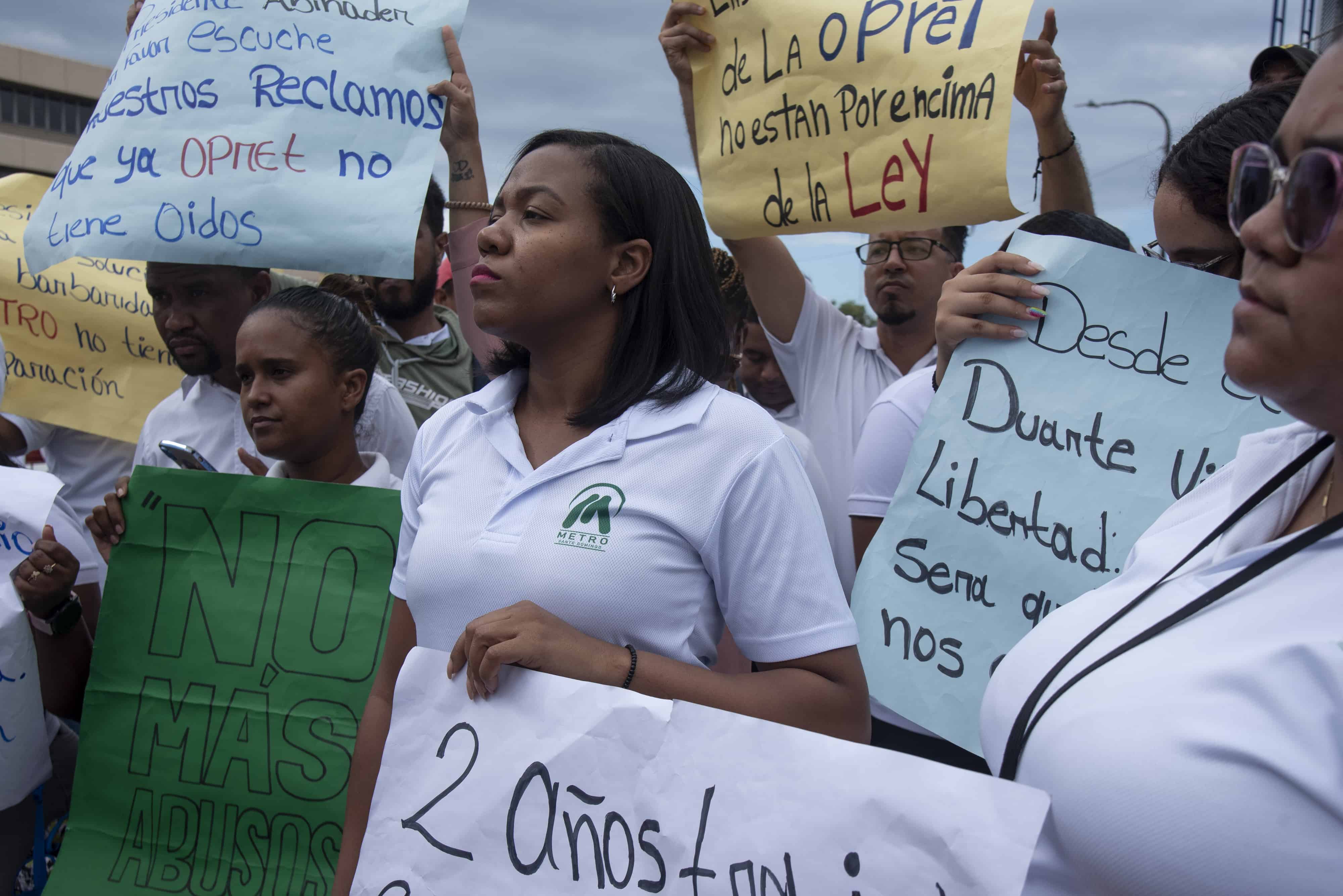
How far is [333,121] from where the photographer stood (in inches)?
106

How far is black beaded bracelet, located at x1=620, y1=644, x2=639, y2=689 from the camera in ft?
5.10

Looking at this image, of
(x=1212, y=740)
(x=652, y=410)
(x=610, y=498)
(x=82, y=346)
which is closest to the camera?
(x=1212, y=740)

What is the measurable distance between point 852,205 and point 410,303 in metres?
2.37

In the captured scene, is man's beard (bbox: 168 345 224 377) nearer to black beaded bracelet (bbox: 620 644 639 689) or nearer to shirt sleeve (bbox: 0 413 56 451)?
shirt sleeve (bbox: 0 413 56 451)

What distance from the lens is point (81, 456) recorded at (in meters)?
3.87

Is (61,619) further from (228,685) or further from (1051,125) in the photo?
(1051,125)

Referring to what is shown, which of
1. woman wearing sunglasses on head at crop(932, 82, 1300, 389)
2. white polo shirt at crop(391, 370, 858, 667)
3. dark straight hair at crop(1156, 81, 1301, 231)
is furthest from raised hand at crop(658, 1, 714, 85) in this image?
white polo shirt at crop(391, 370, 858, 667)

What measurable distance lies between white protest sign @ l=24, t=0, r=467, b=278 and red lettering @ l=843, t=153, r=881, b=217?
3.38 feet

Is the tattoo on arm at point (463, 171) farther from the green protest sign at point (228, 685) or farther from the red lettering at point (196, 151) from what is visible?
the green protest sign at point (228, 685)

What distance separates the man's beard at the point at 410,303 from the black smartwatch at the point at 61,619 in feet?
6.48

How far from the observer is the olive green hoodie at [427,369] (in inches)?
158

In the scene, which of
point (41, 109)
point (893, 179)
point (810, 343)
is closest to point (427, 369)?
point (810, 343)

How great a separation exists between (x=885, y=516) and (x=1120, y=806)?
1.00m

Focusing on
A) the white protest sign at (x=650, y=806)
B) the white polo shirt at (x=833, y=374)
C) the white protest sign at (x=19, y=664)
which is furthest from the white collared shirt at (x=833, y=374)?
the white protest sign at (x=19, y=664)
